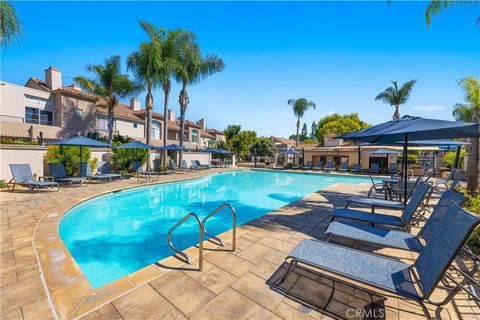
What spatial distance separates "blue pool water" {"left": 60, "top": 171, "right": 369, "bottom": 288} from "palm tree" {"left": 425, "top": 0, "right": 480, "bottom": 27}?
8811 millimetres

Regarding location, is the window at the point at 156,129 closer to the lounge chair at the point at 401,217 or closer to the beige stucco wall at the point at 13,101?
the beige stucco wall at the point at 13,101

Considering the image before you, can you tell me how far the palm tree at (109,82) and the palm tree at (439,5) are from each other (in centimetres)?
2003

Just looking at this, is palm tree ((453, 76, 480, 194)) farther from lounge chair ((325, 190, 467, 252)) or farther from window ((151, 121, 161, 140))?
window ((151, 121, 161, 140))

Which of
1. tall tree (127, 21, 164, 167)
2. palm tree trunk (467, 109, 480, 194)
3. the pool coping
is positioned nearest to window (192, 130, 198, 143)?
tall tree (127, 21, 164, 167)

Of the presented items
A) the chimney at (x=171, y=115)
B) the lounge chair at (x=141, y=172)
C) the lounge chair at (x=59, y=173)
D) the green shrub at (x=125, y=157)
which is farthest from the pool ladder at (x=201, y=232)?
the chimney at (x=171, y=115)

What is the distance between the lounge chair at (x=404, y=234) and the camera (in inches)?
113

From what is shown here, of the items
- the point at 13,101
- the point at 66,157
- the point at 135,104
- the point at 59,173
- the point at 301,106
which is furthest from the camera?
the point at 301,106

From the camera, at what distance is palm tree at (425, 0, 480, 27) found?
657 centimetres

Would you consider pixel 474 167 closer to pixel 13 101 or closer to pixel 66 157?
pixel 66 157

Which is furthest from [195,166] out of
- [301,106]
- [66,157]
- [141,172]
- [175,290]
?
[301,106]

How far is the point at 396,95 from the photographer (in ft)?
82.1

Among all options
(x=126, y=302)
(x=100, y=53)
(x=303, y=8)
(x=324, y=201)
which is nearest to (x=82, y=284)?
(x=126, y=302)

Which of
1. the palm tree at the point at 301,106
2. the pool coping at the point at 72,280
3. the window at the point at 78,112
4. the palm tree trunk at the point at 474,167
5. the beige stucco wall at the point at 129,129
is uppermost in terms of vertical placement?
the palm tree at the point at 301,106

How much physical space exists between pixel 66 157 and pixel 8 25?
6973mm
